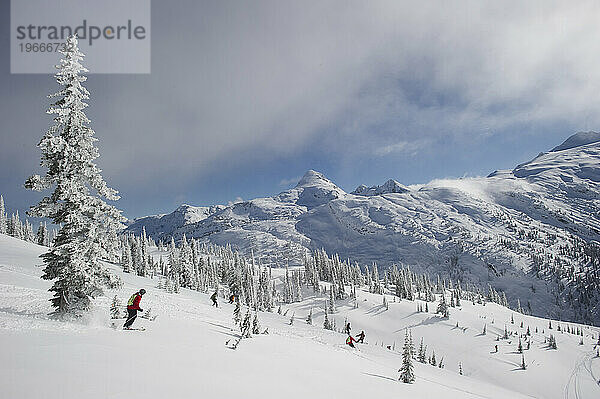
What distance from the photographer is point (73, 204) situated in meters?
13.5

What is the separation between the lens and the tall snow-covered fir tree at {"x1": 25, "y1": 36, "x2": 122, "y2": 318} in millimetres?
12961

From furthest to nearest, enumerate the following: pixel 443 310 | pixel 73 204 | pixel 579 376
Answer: pixel 443 310 → pixel 579 376 → pixel 73 204

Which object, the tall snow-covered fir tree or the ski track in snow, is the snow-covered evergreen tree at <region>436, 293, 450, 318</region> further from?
the tall snow-covered fir tree

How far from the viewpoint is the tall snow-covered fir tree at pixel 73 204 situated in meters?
13.0

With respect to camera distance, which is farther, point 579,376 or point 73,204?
point 579,376

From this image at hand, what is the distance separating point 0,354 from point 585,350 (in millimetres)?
100354

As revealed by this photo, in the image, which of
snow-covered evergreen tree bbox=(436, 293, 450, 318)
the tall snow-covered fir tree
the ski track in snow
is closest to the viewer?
the tall snow-covered fir tree

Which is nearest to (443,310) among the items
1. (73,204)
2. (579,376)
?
(579,376)

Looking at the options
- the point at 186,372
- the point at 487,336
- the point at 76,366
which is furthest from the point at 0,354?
the point at 487,336

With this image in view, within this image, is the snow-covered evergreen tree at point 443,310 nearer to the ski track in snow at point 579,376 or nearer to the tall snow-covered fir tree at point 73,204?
the ski track in snow at point 579,376

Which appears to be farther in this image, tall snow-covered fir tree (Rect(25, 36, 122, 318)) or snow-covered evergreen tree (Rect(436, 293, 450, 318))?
snow-covered evergreen tree (Rect(436, 293, 450, 318))

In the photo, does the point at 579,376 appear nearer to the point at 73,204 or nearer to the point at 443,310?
the point at 443,310

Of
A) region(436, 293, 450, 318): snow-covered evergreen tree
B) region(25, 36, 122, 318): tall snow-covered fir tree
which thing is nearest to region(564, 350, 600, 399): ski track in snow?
region(436, 293, 450, 318): snow-covered evergreen tree

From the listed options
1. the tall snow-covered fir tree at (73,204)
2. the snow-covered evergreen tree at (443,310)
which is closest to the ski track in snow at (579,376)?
the snow-covered evergreen tree at (443,310)
